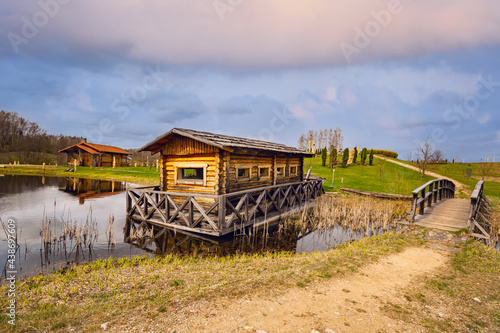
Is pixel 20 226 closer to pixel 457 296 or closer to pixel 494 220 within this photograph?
pixel 457 296

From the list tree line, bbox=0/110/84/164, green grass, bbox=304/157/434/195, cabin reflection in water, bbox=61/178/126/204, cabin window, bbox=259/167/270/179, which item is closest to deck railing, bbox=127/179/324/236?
cabin window, bbox=259/167/270/179

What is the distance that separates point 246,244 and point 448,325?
23.7 ft

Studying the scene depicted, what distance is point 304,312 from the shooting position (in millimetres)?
4676

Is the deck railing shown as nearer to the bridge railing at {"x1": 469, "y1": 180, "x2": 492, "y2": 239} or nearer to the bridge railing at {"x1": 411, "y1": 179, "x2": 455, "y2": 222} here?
the bridge railing at {"x1": 411, "y1": 179, "x2": 455, "y2": 222}

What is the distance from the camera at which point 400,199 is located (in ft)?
65.9

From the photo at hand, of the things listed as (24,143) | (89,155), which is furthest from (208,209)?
(24,143)

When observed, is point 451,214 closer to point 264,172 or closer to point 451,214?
point 451,214

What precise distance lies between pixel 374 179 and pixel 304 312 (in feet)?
111

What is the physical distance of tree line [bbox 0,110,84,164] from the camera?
58469 millimetres

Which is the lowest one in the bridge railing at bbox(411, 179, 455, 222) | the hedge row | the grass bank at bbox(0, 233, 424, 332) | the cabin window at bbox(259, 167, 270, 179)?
the grass bank at bbox(0, 233, 424, 332)

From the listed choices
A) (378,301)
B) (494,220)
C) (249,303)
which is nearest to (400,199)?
(494,220)

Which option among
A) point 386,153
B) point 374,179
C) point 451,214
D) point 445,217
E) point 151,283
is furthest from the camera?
point 386,153

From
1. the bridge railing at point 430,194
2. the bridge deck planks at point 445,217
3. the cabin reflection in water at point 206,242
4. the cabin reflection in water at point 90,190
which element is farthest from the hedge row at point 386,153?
the cabin reflection in water at point 90,190

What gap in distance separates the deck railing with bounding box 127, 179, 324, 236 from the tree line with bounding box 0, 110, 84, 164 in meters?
61.2
